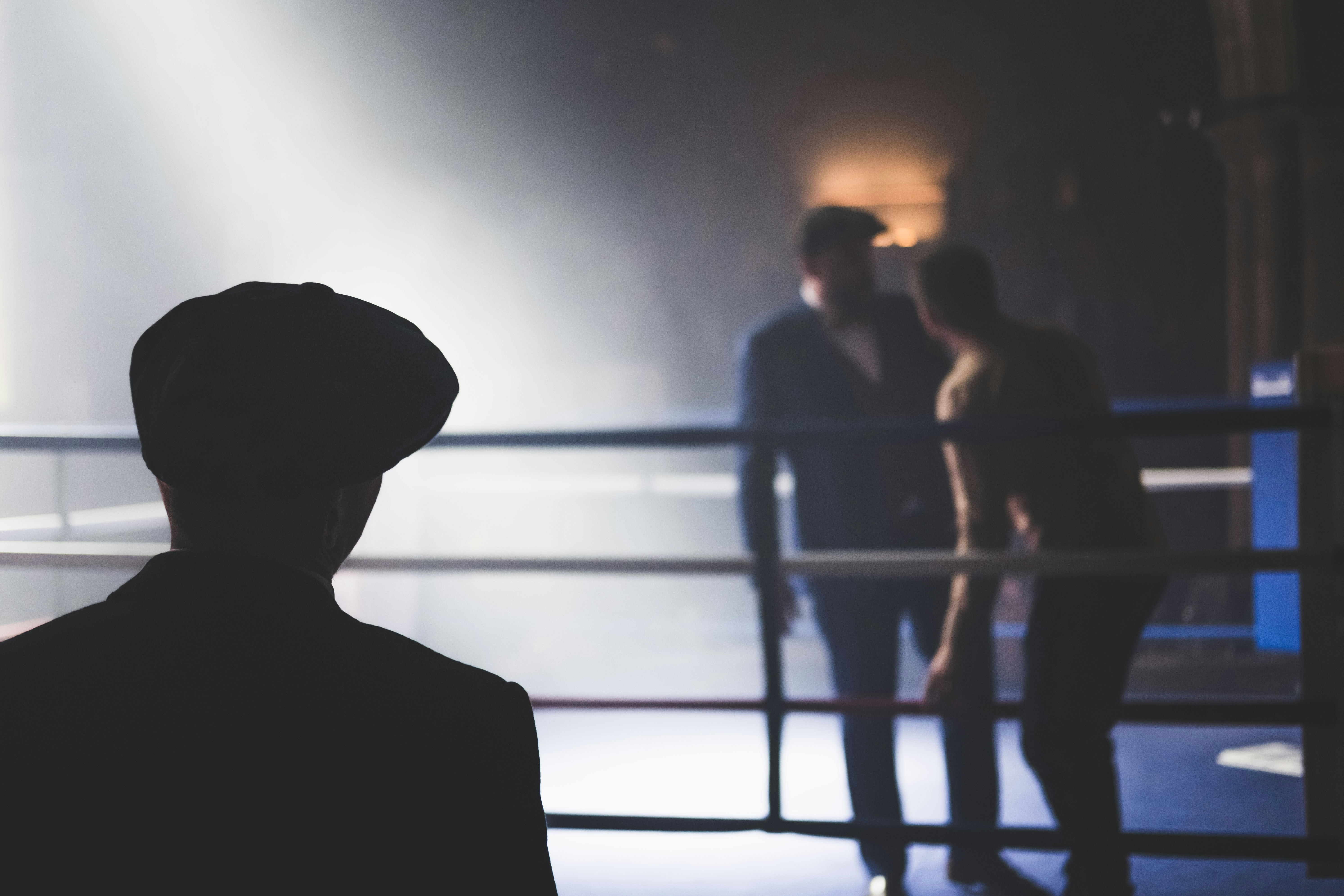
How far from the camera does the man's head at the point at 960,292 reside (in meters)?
2.31

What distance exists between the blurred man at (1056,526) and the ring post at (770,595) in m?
0.33

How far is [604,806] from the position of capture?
3.47m

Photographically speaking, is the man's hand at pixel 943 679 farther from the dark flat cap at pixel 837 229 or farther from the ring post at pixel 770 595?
the dark flat cap at pixel 837 229

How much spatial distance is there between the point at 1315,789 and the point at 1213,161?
6221mm

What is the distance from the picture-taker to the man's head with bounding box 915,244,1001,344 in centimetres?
231

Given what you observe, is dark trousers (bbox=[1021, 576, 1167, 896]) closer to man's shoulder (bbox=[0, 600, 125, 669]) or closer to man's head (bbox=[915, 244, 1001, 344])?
man's head (bbox=[915, 244, 1001, 344])

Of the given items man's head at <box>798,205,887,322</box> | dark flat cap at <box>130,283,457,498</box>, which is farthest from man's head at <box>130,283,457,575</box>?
man's head at <box>798,205,887,322</box>

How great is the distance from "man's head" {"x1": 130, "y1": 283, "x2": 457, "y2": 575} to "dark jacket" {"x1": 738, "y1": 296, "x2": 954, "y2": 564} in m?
1.98

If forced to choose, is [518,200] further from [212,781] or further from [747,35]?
[212,781]

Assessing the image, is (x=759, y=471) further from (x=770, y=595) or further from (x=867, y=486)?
(x=867, y=486)

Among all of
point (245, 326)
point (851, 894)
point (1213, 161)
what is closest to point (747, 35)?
point (1213, 161)

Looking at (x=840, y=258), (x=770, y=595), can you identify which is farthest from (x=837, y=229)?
(x=770, y=595)

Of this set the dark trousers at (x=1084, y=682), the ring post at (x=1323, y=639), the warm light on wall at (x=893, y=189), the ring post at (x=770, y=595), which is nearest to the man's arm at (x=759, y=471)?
the ring post at (x=770, y=595)

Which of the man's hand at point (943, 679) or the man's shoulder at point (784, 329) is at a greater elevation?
the man's shoulder at point (784, 329)
